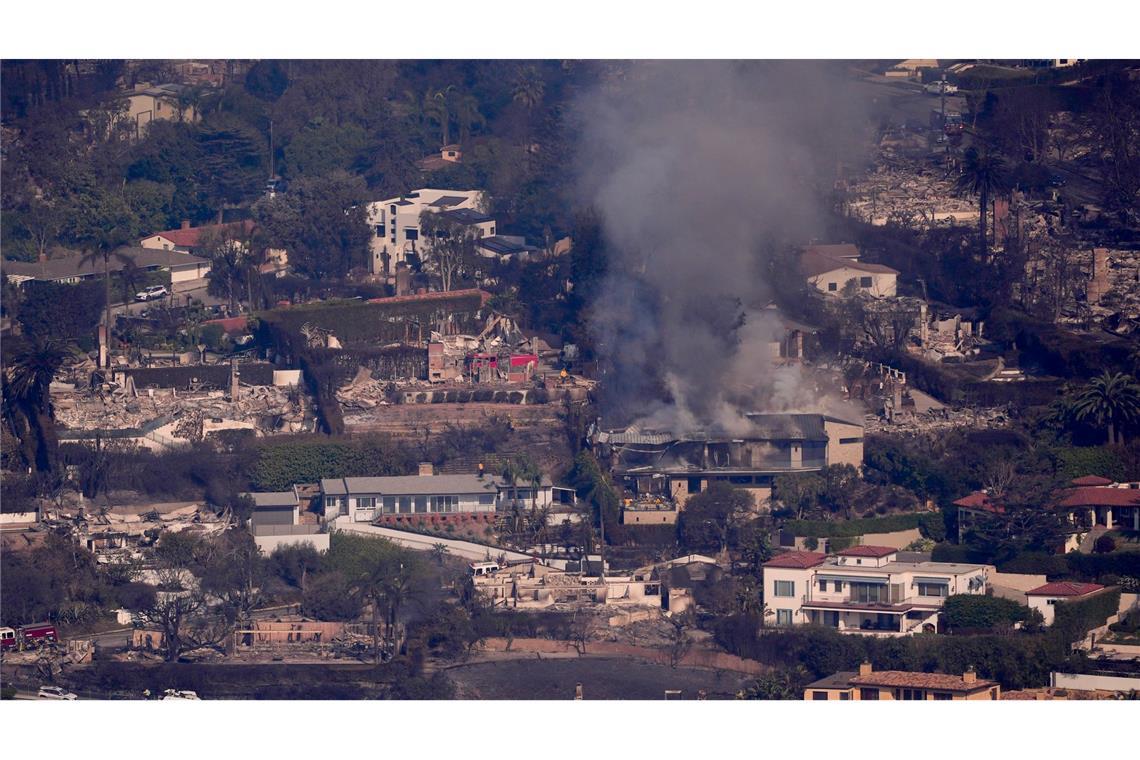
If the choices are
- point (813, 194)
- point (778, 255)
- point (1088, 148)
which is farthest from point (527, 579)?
point (1088, 148)

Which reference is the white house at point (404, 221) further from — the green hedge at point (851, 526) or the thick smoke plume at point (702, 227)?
the green hedge at point (851, 526)

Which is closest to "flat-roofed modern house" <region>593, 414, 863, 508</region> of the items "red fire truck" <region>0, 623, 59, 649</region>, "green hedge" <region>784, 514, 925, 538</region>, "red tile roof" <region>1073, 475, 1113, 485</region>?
"green hedge" <region>784, 514, 925, 538</region>

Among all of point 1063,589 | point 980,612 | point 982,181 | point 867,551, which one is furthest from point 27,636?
point 982,181

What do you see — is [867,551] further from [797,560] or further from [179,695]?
[179,695]

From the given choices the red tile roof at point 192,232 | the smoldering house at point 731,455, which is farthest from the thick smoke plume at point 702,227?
the red tile roof at point 192,232

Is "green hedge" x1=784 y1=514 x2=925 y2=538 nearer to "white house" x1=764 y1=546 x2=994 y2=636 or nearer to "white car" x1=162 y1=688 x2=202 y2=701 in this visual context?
"white house" x1=764 y1=546 x2=994 y2=636

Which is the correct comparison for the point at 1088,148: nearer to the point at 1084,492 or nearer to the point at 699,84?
the point at 699,84
